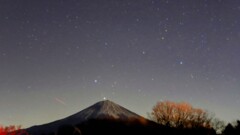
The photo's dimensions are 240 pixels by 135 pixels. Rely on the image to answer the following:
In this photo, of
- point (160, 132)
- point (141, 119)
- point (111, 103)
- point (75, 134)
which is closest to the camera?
point (75, 134)

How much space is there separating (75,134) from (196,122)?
2199 inches

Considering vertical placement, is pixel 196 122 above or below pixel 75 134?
above

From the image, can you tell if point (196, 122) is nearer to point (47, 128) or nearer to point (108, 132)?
point (108, 132)

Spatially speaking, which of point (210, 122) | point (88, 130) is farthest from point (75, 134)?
point (210, 122)

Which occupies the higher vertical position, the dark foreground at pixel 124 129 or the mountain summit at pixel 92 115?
the mountain summit at pixel 92 115

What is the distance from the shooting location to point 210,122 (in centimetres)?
10600

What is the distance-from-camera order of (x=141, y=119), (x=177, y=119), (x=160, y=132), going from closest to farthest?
(x=160, y=132) → (x=141, y=119) → (x=177, y=119)

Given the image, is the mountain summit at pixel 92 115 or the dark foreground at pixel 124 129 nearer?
the dark foreground at pixel 124 129

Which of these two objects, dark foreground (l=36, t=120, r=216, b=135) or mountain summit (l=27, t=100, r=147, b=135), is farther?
mountain summit (l=27, t=100, r=147, b=135)

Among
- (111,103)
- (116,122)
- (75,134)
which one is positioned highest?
(111,103)

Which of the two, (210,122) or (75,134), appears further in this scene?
(210,122)

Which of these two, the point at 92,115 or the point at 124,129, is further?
the point at 92,115

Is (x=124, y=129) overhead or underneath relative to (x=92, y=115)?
underneath

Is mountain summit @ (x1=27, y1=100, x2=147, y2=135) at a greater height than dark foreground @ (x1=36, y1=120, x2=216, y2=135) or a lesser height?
greater
